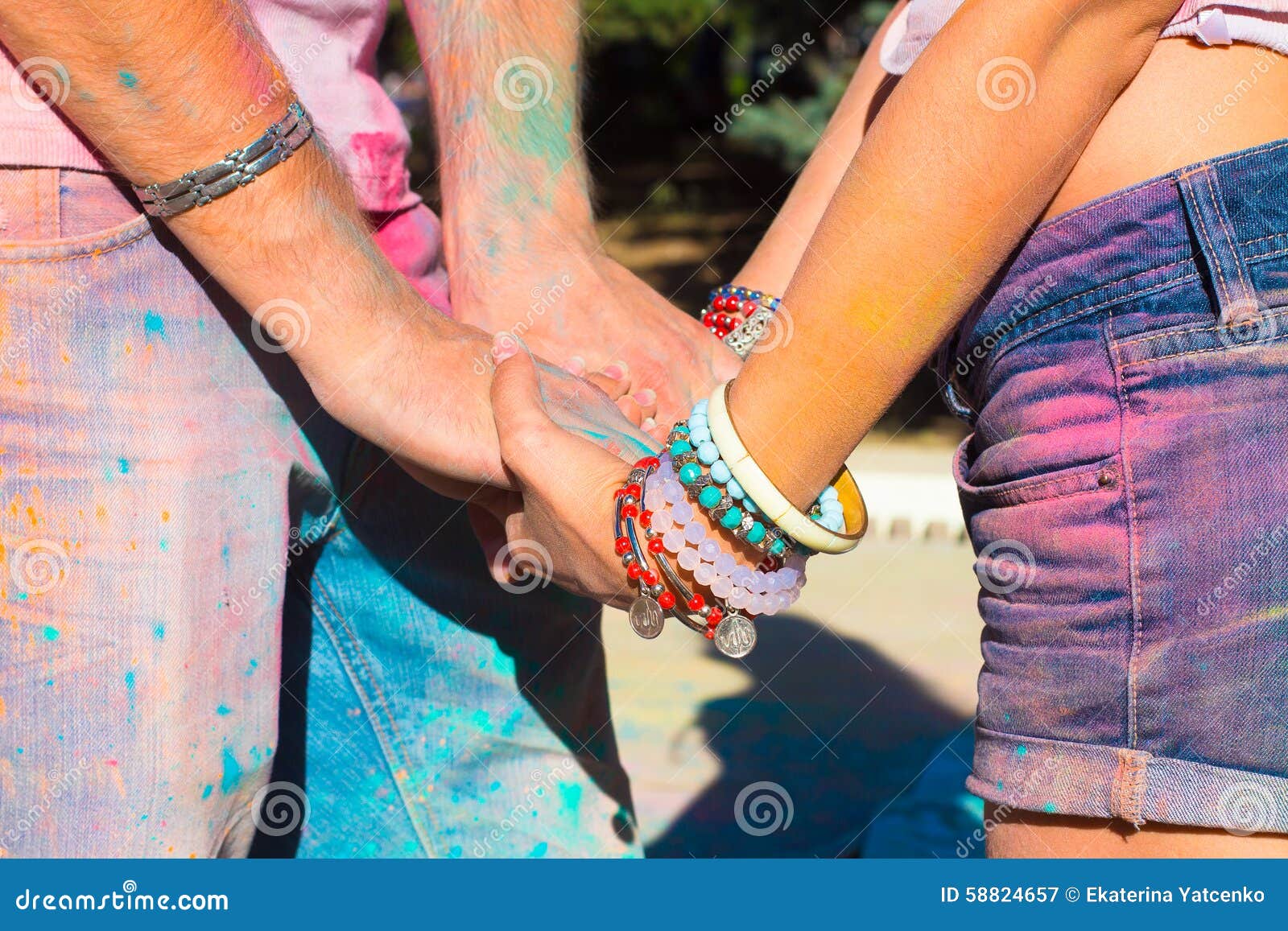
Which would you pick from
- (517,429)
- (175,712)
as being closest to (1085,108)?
(517,429)

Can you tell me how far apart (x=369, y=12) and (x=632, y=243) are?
676cm

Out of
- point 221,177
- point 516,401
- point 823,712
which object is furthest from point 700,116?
point 221,177

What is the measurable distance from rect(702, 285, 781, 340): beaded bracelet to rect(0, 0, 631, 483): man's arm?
0.38m

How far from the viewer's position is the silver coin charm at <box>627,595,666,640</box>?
119cm

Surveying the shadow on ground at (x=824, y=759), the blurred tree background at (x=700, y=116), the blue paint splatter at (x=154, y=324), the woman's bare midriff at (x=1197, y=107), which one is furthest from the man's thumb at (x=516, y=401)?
the blurred tree background at (x=700, y=116)

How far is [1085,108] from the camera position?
96 cm

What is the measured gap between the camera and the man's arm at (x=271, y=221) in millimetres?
1055

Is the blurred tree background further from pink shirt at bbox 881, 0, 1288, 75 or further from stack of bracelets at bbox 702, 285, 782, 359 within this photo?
pink shirt at bbox 881, 0, 1288, 75

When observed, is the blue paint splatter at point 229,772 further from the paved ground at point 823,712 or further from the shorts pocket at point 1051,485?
the paved ground at point 823,712

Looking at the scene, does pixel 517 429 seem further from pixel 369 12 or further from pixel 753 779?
pixel 753 779

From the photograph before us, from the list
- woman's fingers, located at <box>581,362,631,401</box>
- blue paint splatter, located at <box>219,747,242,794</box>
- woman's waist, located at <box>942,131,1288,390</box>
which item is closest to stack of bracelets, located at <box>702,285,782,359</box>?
woman's fingers, located at <box>581,362,631,401</box>

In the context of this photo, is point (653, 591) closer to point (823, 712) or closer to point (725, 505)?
point (725, 505)

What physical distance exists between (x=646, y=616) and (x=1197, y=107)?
2.24 ft

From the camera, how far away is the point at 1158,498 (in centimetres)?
95
